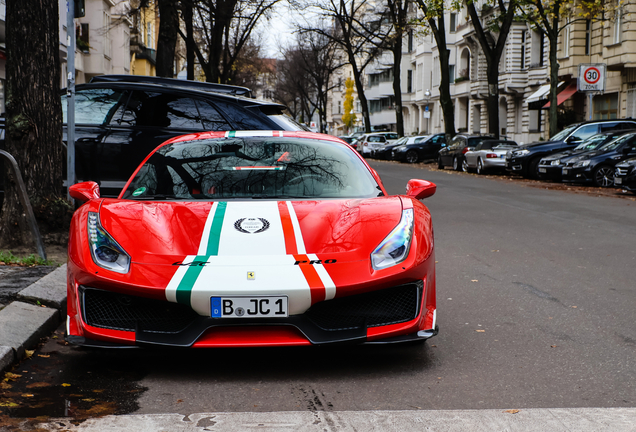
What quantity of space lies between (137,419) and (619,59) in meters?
32.9

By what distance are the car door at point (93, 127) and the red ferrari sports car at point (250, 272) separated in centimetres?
440

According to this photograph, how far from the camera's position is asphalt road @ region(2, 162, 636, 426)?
12.6 ft

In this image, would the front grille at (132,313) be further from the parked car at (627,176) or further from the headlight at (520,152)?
the headlight at (520,152)

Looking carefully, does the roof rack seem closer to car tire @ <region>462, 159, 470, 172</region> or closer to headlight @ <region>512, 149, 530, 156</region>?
headlight @ <region>512, 149, 530, 156</region>

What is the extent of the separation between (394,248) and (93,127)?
5799mm

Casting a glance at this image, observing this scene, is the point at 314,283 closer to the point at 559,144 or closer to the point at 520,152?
the point at 559,144

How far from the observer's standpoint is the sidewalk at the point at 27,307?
468 centimetres

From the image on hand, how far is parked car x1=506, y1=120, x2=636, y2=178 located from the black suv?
1617 centimetres

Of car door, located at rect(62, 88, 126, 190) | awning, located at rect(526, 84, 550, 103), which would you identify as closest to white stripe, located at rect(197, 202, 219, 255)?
car door, located at rect(62, 88, 126, 190)

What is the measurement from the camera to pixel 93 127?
30.2ft

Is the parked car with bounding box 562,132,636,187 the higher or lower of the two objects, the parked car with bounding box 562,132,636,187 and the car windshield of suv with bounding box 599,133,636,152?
the lower

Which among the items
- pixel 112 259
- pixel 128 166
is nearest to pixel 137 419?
pixel 112 259

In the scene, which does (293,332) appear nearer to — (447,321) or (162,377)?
(162,377)

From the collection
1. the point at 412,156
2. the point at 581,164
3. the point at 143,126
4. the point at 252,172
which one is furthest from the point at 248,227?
the point at 412,156
